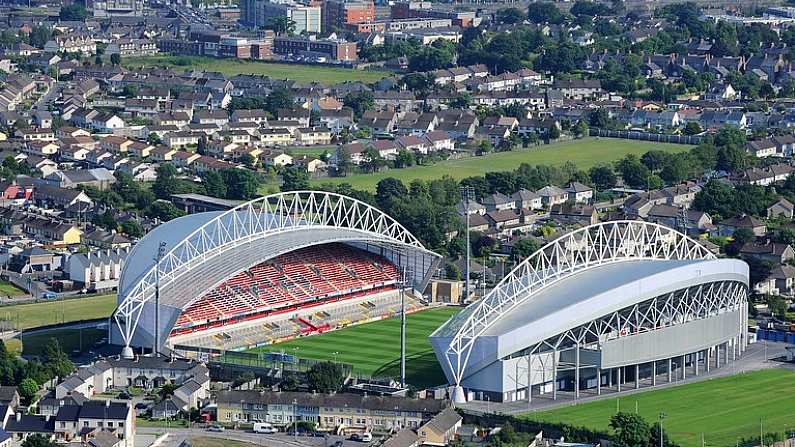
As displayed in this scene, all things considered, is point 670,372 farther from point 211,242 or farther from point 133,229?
point 133,229

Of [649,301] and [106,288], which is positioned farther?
[106,288]

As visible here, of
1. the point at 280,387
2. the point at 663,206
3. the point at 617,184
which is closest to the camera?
the point at 280,387

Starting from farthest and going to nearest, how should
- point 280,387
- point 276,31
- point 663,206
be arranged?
point 276,31
point 663,206
point 280,387

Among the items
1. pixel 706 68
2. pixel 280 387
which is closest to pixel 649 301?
pixel 280 387

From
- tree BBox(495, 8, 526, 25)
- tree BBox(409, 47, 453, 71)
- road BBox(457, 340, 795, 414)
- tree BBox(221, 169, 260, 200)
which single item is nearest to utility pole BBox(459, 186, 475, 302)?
tree BBox(221, 169, 260, 200)

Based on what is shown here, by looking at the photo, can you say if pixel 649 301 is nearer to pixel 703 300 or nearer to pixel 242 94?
pixel 703 300

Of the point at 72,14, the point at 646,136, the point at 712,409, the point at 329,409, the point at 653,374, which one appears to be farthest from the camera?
the point at 72,14

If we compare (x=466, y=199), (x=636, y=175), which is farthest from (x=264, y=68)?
(x=466, y=199)
